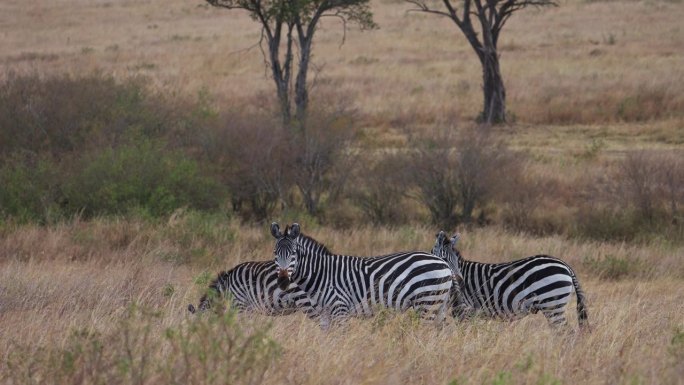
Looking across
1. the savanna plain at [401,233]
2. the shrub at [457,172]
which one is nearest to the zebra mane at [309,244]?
the savanna plain at [401,233]

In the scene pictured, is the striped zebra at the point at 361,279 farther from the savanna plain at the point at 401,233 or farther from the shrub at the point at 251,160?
the shrub at the point at 251,160

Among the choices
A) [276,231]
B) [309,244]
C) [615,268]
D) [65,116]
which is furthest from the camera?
[65,116]

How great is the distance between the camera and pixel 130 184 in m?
17.8

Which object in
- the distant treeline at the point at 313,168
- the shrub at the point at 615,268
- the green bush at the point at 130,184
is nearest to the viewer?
the shrub at the point at 615,268

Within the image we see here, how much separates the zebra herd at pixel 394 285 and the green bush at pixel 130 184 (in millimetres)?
8146

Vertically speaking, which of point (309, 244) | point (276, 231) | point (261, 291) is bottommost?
point (261, 291)

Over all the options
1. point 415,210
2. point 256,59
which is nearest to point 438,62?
point 256,59

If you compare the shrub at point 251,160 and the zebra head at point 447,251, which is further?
the shrub at point 251,160

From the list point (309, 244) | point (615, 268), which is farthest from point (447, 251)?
point (615, 268)

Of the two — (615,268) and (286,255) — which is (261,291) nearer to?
(286,255)

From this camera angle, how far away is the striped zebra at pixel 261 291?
9391 mm

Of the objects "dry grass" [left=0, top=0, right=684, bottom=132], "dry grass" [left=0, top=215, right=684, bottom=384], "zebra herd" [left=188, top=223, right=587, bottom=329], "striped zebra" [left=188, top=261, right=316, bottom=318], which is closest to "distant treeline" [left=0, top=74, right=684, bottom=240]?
"dry grass" [left=0, top=215, right=684, bottom=384]

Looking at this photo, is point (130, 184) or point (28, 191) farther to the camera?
point (130, 184)

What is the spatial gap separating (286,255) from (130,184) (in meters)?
9.41
